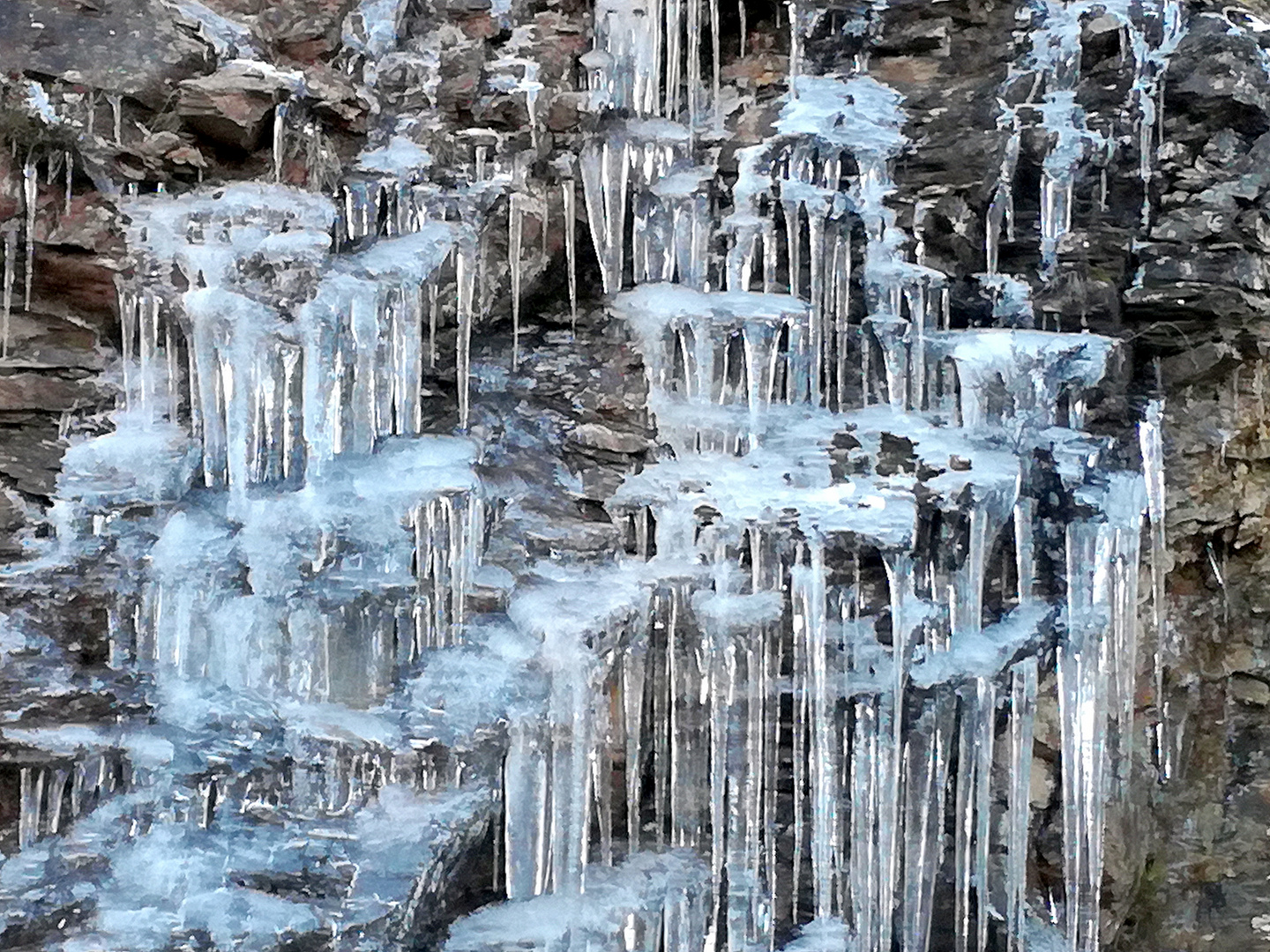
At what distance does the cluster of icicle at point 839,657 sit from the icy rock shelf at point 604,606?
17 mm

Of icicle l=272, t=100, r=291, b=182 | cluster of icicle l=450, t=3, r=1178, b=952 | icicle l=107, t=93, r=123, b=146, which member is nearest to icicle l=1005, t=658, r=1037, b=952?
cluster of icicle l=450, t=3, r=1178, b=952

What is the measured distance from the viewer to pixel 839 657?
15.2ft

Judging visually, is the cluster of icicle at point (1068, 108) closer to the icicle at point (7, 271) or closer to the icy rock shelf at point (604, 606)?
the icy rock shelf at point (604, 606)

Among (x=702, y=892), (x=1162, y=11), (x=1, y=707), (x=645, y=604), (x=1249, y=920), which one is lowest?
(x=1249, y=920)

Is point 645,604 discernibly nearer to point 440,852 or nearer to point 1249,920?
point 440,852

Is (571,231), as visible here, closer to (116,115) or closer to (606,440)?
(606,440)

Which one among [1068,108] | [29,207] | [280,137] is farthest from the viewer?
[1068,108]

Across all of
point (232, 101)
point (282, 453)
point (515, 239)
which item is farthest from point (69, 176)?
point (515, 239)

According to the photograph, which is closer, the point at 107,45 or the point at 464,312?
the point at 107,45

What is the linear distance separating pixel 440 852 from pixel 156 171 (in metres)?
3.32

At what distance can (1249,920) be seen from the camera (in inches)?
205

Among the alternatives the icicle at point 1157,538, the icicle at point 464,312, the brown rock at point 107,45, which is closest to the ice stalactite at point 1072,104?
the icicle at point 1157,538

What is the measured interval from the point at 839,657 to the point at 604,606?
107cm

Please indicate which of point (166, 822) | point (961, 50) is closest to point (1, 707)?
point (166, 822)
